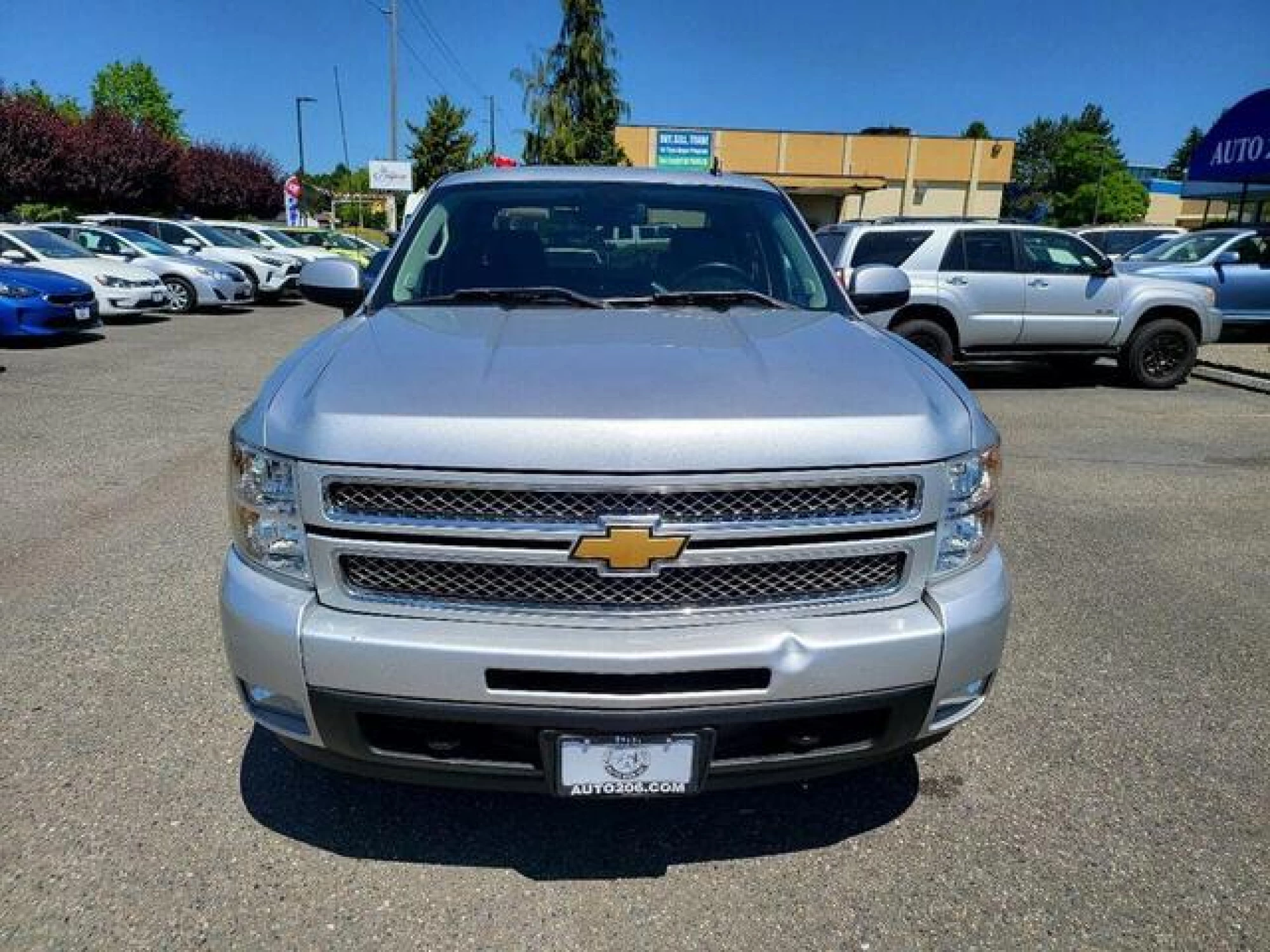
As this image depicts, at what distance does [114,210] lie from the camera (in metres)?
36.2

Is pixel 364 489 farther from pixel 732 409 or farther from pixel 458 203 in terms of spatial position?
pixel 458 203

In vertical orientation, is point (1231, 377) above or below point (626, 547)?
below

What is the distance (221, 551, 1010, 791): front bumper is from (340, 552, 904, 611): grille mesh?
63 mm

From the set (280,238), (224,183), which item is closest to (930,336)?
(280,238)

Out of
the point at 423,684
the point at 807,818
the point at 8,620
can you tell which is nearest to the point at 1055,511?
the point at 807,818

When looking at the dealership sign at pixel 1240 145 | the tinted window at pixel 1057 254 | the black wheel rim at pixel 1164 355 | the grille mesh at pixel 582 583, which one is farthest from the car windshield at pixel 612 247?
the dealership sign at pixel 1240 145

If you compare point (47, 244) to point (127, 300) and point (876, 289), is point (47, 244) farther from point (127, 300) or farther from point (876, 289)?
point (876, 289)

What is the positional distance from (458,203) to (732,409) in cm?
207

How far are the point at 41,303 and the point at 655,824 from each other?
11.9 metres

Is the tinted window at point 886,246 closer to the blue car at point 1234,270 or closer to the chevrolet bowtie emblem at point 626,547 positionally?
the blue car at point 1234,270

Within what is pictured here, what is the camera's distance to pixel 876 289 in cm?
375

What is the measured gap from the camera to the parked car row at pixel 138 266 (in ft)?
37.6

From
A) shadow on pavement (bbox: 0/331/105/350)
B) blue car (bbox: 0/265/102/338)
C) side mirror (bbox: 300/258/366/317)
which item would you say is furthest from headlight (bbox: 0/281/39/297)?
side mirror (bbox: 300/258/366/317)

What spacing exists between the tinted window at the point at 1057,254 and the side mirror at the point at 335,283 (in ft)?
28.3
